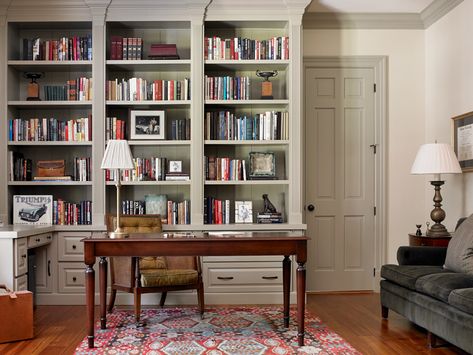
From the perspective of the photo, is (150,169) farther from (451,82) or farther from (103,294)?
(451,82)

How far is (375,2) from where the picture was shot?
5.96 meters

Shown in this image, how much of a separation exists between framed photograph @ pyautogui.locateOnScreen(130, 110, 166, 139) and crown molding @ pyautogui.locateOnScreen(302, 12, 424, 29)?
1769 millimetres

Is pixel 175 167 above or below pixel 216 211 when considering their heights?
above

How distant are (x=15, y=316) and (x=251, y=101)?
2.78m

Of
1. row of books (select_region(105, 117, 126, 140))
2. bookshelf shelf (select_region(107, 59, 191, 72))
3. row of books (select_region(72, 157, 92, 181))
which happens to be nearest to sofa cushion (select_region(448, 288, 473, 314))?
bookshelf shelf (select_region(107, 59, 191, 72))

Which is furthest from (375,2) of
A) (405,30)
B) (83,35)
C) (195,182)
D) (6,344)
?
(6,344)

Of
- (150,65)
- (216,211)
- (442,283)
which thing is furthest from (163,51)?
(442,283)

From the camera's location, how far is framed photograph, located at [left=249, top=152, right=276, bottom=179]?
19.5 ft

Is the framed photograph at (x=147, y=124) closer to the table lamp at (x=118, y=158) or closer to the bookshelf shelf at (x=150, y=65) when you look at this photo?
the bookshelf shelf at (x=150, y=65)

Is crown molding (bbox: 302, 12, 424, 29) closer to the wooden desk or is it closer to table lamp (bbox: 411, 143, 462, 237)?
table lamp (bbox: 411, 143, 462, 237)

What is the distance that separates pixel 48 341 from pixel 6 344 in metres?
0.27

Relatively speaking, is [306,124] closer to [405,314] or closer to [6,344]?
[405,314]

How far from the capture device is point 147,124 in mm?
5926

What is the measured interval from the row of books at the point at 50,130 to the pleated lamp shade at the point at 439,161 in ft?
9.90
